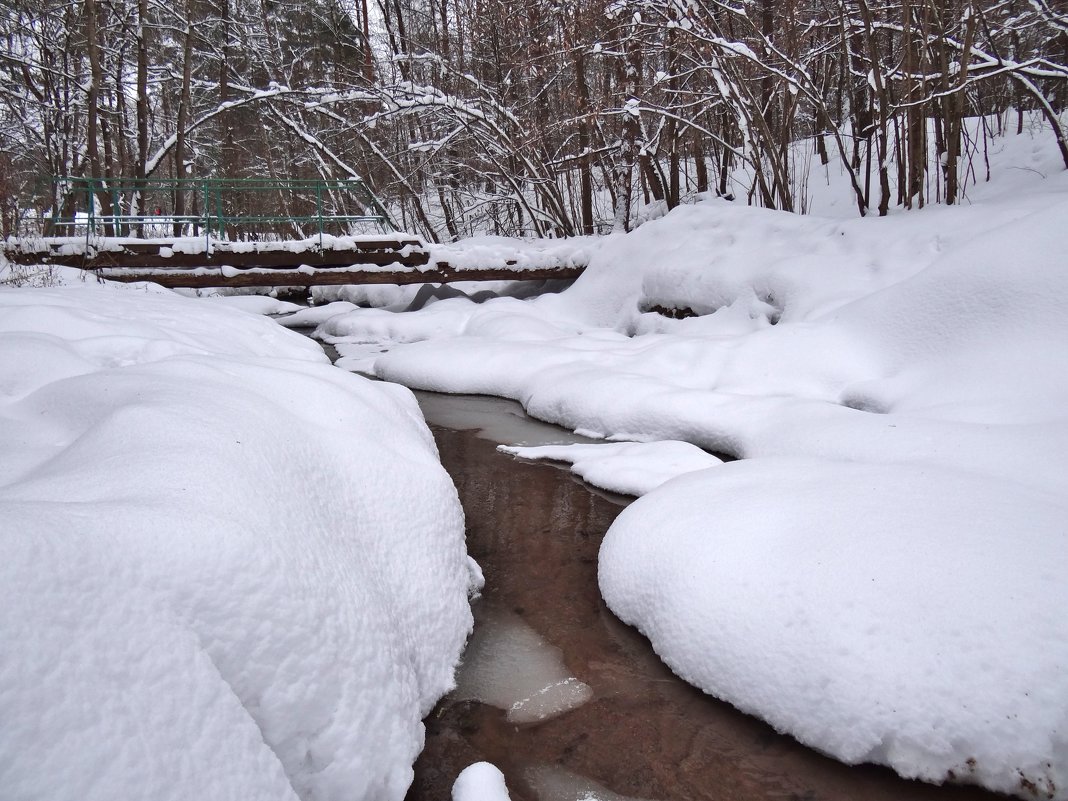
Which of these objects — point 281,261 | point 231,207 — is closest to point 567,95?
point 281,261

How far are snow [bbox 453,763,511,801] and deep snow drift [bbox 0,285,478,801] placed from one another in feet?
0.48

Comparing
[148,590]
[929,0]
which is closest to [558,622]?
[148,590]

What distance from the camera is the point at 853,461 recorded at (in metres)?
3.08

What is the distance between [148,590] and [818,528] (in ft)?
6.69

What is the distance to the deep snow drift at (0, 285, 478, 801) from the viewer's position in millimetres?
995

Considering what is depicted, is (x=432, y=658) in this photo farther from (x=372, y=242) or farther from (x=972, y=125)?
(x=972, y=125)

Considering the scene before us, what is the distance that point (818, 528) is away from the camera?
2.32m

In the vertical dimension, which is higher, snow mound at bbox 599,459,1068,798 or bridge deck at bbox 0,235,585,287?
bridge deck at bbox 0,235,585,287

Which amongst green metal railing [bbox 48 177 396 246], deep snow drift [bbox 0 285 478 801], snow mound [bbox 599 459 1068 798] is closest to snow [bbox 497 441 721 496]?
snow mound [bbox 599 459 1068 798]

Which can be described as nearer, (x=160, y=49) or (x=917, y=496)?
(x=917, y=496)

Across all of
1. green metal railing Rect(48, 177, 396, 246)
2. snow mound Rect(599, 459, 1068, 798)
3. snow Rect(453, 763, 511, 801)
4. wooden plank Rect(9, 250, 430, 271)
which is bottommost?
snow Rect(453, 763, 511, 801)

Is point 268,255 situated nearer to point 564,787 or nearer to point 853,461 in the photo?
point 853,461

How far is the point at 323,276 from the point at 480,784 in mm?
7871

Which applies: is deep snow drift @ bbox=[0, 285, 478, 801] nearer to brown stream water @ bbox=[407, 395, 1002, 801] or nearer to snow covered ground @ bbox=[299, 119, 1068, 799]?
brown stream water @ bbox=[407, 395, 1002, 801]
